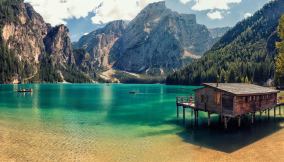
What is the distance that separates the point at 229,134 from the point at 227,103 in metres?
5.51

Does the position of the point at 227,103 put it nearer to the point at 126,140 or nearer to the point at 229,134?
the point at 229,134

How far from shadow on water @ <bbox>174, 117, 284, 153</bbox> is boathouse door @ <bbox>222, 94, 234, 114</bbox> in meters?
3.66

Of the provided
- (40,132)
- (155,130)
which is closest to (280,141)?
(155,130)

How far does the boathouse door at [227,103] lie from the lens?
1980 inches

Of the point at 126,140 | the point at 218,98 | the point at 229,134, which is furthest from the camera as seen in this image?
the point at 218,98

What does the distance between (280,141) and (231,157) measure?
12.5 meters

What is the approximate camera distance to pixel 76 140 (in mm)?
43656

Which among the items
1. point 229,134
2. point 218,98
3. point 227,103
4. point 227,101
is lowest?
point 229,134

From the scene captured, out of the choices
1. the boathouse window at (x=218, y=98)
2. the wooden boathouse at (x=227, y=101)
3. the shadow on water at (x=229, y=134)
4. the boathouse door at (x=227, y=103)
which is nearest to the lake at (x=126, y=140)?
the shadow on water at (x=229, y=134)

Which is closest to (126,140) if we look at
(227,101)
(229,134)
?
(229,134)

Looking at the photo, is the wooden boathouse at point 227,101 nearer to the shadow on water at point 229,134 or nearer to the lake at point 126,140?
the shadow on water at point 229,134

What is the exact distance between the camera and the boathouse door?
50281 millimetres

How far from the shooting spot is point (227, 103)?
51.0 meters

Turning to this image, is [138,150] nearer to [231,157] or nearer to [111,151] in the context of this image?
[111,151]
